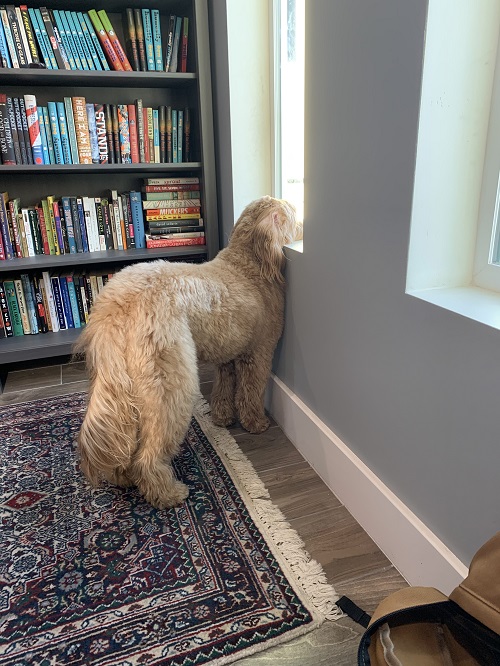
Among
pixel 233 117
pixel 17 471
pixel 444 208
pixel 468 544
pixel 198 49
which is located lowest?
pixel 17 471

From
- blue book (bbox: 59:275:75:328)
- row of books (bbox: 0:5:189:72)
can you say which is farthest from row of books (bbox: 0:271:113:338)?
row of books (bbox: 0:5:189:72)

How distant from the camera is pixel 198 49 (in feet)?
7.09

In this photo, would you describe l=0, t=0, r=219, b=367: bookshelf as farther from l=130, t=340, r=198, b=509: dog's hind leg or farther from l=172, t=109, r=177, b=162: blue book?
l=130, t=340, r=198, b=509: dog's hind leg

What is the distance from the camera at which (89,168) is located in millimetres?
2303

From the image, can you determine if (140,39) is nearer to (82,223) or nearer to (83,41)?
(83,41)

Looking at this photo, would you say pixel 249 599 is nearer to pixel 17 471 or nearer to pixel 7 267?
pixel 17 471

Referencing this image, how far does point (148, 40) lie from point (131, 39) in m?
0.08

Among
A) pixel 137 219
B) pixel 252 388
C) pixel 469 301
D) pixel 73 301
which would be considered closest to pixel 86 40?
pixel 137 219

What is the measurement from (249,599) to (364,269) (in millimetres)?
865

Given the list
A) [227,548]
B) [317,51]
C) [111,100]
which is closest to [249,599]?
[227,548]

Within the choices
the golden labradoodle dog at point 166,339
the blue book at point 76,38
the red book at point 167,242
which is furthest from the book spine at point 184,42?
the golden labradoodle dog at point 166,339

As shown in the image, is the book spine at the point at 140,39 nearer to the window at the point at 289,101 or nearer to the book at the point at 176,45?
the book at the point at 176,45

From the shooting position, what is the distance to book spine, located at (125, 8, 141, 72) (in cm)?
223

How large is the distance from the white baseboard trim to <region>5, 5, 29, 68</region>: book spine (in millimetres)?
1827
